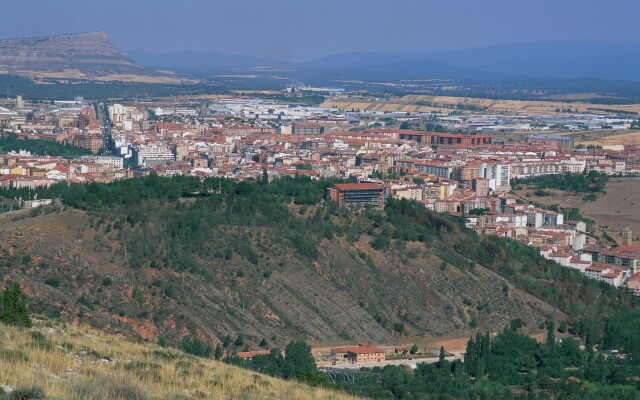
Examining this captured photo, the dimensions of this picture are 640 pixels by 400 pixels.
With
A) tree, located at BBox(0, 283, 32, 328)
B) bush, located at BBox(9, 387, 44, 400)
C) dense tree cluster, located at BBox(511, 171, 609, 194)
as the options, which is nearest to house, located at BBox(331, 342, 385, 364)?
tree, located at BBox(0, 283, 32, 328)

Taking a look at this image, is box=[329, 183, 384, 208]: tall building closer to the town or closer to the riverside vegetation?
the town

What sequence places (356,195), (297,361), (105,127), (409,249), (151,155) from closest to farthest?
(297,361) → (409,249) → (356,195) → (151,155) → (105,127)

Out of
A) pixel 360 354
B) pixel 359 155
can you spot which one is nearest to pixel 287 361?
pixel 360 354

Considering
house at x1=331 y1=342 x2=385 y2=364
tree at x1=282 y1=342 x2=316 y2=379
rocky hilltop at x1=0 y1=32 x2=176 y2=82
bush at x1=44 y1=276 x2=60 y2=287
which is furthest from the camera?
rocky hilltop at x1=0 y1=32 x2=176 y2=82

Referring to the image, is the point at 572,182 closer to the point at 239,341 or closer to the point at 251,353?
the point at 239,341

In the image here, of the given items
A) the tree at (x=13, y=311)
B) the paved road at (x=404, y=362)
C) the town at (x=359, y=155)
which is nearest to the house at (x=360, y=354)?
the paved road at (x=404, y=362)

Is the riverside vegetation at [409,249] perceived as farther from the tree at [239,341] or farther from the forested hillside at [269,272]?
the tree at [239,341]
